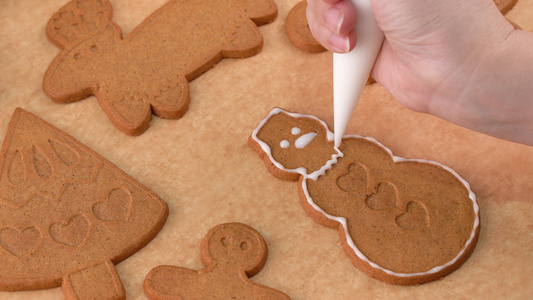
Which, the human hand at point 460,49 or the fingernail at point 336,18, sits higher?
the fingernail at point 336,18

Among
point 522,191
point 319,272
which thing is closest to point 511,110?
point 522,191

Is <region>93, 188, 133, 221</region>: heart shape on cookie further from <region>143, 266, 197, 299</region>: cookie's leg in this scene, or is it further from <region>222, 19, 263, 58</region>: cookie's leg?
<region>222, 19, 263, 58</region>: cookie's leg

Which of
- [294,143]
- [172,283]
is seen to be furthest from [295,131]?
[172,283]

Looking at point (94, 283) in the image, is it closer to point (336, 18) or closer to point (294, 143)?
point (294, 143)


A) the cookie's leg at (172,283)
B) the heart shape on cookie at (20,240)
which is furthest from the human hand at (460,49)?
the heart shape on cookie at (20,240)

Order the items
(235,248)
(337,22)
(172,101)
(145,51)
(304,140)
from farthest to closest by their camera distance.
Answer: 1. (145,51)
2. (172,101)
3. (304,140)
4. (235,248)
5. (337,22)

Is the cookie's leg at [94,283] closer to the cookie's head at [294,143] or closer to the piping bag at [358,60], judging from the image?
the cookie's head at [294,143]
